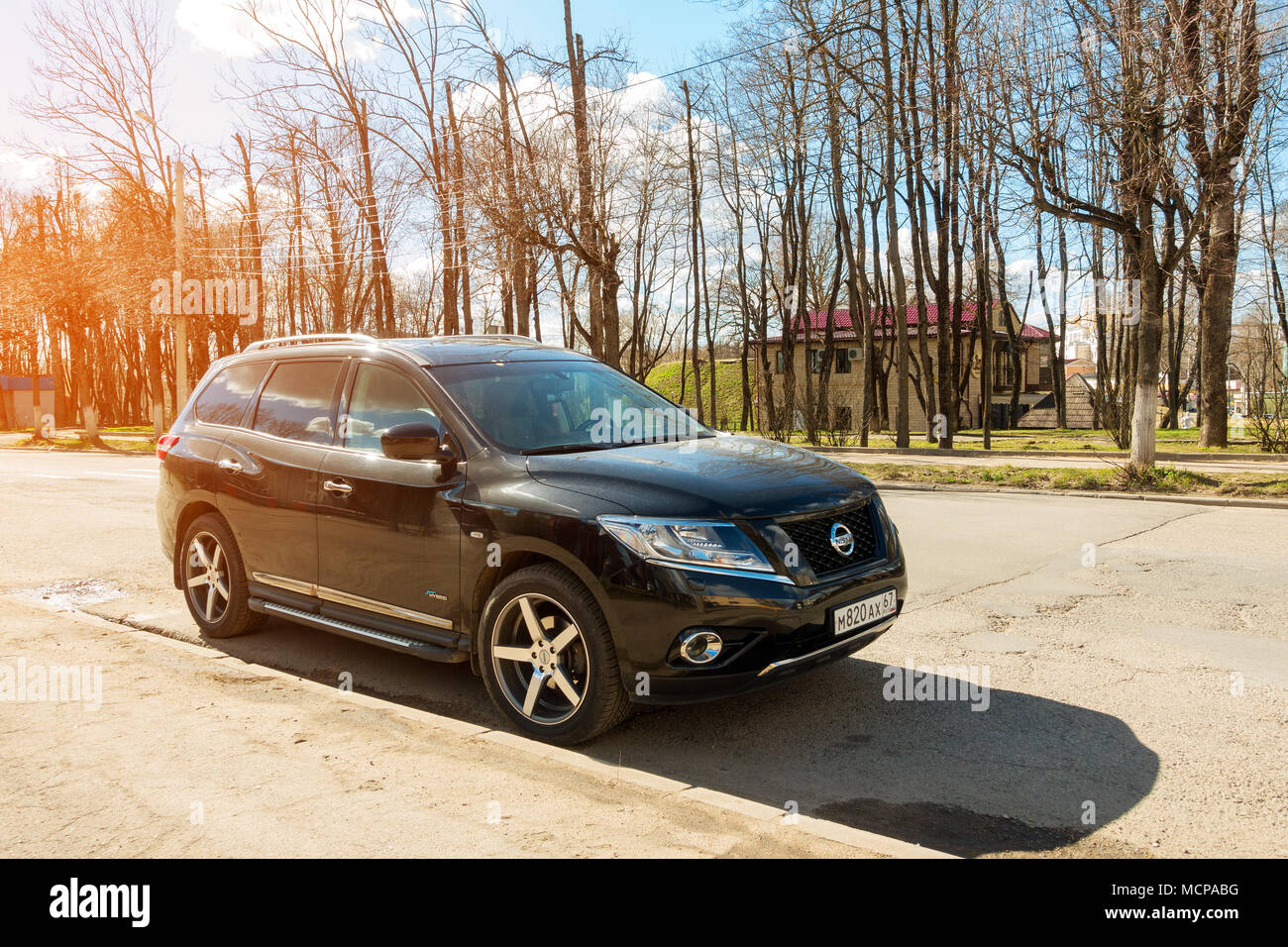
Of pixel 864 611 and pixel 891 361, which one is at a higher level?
pixel 891 361

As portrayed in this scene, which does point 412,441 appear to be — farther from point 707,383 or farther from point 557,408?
point 707,383

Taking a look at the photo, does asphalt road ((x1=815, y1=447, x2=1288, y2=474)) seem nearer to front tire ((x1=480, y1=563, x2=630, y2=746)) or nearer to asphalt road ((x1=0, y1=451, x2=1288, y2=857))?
asphalt road ((x1=0, y1=451, x2=1288, y2=857))

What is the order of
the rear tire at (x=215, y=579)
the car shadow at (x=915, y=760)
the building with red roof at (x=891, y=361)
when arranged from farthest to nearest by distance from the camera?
the building with red roof at (x=891, y=361)
the rear tire at (x=215, y=579)
the car shadow at (x=915, y=760)

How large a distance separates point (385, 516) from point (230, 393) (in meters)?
2.22

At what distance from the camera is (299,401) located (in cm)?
564

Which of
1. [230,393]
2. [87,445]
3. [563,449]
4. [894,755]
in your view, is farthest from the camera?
[87,445]

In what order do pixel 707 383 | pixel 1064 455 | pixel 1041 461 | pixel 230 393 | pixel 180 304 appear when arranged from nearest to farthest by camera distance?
pixel 230 393, pixel 1041 461, pixel 1064 455, pixel 180 304, pixel 707 383

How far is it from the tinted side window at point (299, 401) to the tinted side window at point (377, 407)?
0.21m

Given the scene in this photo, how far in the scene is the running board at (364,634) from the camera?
459 cm

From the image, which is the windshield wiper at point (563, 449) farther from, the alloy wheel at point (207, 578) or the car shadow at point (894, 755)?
the alloy wheel at point (207, 578)

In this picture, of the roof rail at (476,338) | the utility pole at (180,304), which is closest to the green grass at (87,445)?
the utility pole at (180,304)

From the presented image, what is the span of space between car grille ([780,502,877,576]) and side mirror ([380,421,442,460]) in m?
1.77

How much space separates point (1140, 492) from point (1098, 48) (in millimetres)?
6800

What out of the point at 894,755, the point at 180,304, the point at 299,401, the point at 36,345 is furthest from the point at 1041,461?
the point at 36,345
